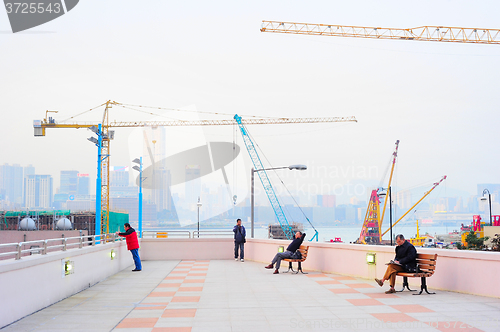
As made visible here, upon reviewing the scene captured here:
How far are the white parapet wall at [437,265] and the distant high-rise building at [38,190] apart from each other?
168 m

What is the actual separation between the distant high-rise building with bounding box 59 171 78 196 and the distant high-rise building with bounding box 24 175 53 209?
76.5 ft

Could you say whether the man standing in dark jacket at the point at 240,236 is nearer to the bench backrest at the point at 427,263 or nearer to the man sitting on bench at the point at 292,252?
the man sitting on bench at the point at 292,252

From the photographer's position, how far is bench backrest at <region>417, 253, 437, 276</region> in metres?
10.1

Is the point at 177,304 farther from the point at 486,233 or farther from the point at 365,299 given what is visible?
the point at 486,233

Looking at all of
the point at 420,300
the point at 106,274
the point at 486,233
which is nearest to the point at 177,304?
the point at 420,300

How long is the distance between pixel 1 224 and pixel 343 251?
83141mm

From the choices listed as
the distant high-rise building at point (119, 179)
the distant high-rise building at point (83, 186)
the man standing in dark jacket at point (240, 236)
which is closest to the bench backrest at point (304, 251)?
the man standing in dark jacket at point (240, 236)

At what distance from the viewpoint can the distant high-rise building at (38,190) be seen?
555 feet

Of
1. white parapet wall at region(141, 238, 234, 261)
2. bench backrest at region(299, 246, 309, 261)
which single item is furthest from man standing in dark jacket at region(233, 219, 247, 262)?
bench backrest at region(299, 246, 309, 261)

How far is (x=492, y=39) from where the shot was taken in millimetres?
80438

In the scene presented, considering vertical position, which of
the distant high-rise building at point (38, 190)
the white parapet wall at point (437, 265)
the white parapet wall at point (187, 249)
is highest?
the distant high-rise building at point (38, 190)

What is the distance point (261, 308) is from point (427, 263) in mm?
4051

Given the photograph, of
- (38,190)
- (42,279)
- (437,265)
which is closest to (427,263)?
(437,265)

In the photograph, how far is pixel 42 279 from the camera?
8984 millimetres
